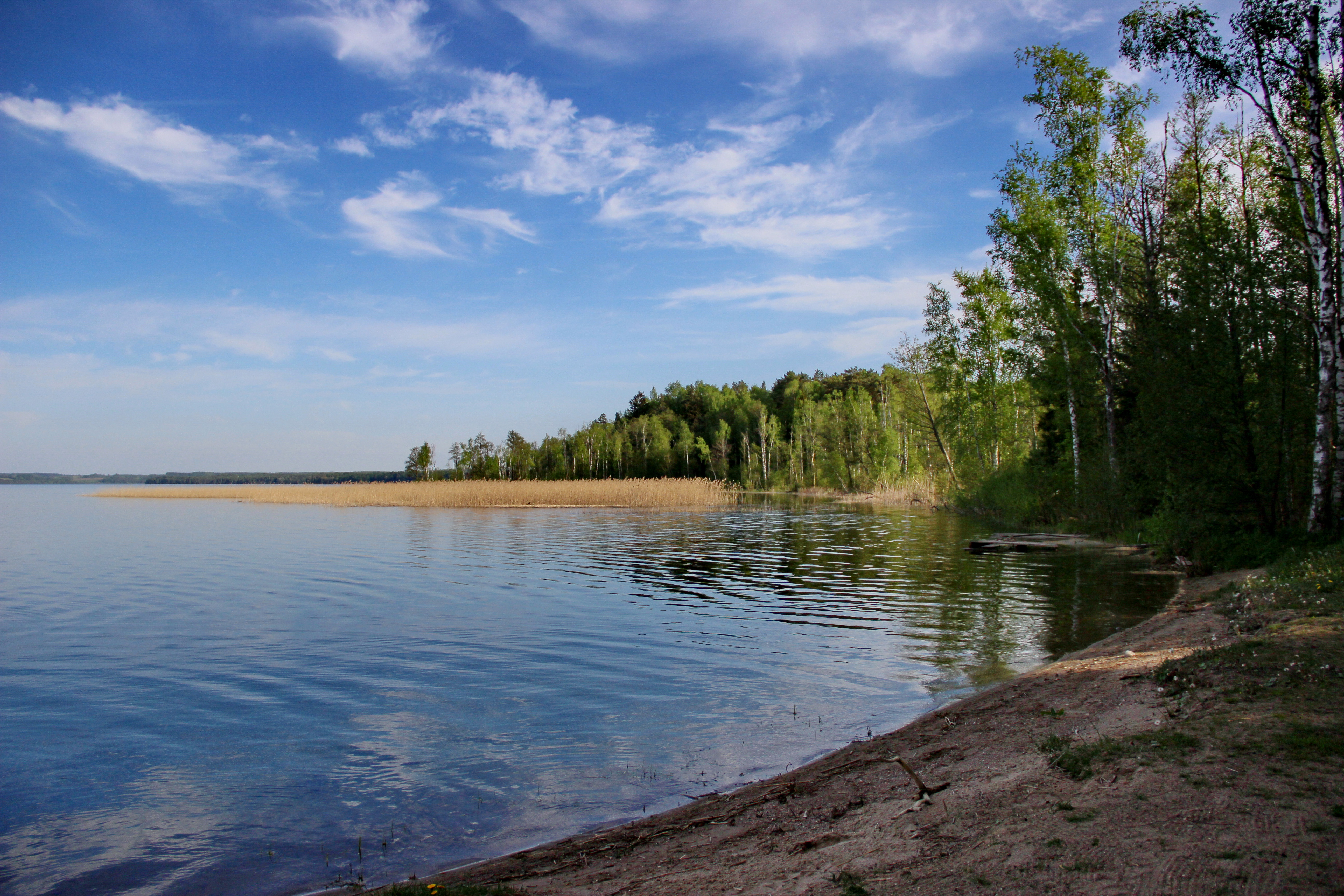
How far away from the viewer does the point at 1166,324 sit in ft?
53.7

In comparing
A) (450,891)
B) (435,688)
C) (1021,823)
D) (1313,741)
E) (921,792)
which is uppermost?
(1313,741)

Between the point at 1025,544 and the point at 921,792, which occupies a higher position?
the point at 921,792

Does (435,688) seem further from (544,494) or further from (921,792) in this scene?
(544,494)

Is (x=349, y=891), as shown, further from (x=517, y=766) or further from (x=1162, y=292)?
(x=1162, y=292)

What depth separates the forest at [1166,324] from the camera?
14.6 meters

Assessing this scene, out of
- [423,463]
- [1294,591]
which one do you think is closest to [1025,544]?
[1294,591]

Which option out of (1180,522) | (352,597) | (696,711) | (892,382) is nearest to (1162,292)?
(1180,522)

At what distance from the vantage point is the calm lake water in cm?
554

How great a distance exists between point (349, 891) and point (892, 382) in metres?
63.2

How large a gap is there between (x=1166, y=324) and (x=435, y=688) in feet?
55.1

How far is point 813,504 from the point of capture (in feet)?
180

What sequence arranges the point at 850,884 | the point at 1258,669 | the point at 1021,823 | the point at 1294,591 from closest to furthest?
the point at 850,884 → the point at 1021,823 → the point at 1258,669 → the point at 1294,591

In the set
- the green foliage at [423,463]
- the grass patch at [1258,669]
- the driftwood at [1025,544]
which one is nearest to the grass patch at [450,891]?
the grass patch at [1258,669]

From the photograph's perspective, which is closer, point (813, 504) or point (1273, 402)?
point (1273, 402)
